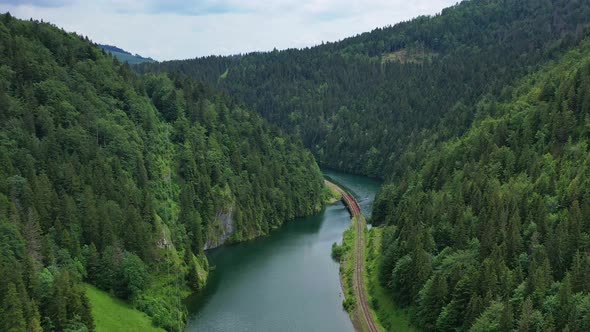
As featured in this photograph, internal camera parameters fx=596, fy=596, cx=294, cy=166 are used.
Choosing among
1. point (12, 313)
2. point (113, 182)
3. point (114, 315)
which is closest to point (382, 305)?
point (114, 315)

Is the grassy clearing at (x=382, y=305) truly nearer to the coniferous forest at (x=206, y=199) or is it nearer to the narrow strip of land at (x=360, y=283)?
the narrow strip of land at (x=360, y=283)

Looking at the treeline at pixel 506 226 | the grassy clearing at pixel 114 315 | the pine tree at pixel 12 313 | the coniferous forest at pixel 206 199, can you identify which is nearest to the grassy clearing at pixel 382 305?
the coniferous forest at pixel 206 199

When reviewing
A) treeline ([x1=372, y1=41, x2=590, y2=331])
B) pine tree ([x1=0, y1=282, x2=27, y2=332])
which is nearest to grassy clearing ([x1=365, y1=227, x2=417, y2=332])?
treeline ([x1=372, y1=41, x2=590, y2=331])

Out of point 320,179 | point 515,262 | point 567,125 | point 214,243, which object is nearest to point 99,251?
point 214,243

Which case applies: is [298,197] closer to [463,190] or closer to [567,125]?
[463,190]

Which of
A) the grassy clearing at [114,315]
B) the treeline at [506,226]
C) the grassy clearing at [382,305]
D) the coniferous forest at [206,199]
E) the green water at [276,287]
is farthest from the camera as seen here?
the green water at [276,287]
